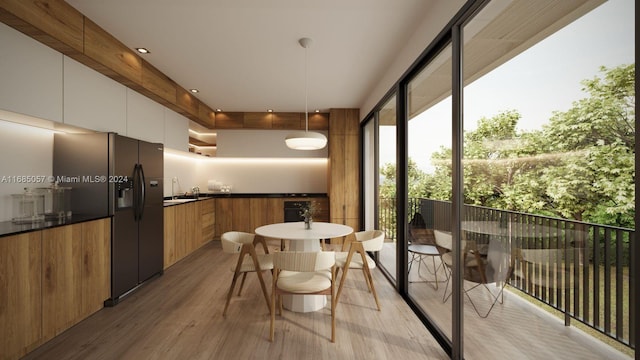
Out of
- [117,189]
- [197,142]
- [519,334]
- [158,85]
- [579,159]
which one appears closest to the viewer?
[579,159]

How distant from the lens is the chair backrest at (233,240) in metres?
2.91

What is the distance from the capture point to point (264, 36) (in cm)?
303

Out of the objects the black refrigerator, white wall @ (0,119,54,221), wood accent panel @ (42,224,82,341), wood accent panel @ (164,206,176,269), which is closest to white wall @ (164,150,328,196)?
wood accent panel @ (164,206,176,269)

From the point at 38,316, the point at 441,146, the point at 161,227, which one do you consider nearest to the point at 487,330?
the point at 441,146

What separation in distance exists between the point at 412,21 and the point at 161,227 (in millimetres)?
3942

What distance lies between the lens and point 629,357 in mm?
1011

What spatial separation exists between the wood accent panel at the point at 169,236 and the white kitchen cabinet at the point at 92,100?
4.41ft

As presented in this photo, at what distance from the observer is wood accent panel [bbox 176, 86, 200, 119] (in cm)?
463

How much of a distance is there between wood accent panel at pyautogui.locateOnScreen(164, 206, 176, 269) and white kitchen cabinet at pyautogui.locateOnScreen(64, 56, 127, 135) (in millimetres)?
1346

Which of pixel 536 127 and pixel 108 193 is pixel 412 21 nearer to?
pixel 536 127

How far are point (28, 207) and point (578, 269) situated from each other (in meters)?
4.03

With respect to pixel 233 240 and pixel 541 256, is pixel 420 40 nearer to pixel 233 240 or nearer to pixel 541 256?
pixel 541 256

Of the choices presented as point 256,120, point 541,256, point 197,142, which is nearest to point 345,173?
point 256,120

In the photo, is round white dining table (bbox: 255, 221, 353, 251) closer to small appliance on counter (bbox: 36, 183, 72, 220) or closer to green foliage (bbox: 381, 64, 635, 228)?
green foliage (bbox: 381, 64, 635, 228)
